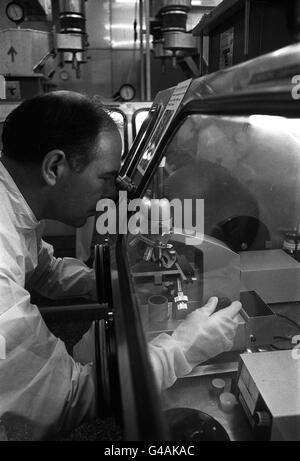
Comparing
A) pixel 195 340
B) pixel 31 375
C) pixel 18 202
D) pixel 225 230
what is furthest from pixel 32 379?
pixel 225 230

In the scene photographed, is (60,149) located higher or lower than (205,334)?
higher

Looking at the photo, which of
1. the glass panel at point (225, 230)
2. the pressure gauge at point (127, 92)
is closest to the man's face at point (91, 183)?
the glass panel at point (225, 230)

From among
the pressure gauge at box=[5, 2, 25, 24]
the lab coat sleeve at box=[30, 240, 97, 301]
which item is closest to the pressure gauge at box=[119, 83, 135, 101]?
the pressure gauge at box=[5, 2, 25, 24]

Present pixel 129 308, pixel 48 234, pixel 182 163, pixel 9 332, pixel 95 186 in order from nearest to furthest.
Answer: pixel 129 308 → pixel 9 332 → pixel 95 186 → pixel 182 163 → pixel 48 234

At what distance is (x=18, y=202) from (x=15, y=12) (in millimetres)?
2928

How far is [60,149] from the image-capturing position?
1075 mm

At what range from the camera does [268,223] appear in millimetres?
1515

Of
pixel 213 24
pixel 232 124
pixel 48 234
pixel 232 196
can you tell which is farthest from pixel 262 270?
pixel 48 234

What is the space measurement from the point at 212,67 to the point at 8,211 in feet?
3.74

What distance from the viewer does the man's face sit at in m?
1.12

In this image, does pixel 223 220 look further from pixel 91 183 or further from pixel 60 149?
pixel 60 149

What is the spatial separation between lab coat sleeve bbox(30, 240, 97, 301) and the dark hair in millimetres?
564

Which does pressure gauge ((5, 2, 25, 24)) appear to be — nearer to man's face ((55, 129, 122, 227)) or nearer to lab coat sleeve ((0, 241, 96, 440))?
man's face ((55, 129, 122, 227))
